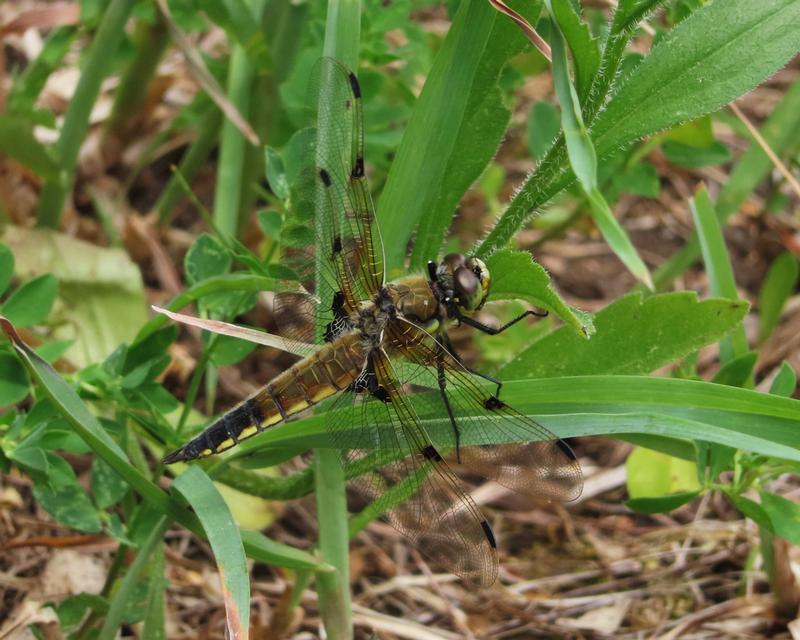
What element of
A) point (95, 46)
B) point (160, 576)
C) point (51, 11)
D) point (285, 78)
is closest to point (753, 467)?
point (160, 576)

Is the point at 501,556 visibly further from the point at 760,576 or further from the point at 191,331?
the point at 191,331

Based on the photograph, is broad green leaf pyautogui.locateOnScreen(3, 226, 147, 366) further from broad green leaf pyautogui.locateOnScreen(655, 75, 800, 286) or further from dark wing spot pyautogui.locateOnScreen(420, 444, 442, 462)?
broad green leaf pyautogui.locateOnScreen(655, 75, 800, 286)

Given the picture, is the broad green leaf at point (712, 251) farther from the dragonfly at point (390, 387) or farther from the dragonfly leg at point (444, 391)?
the dragonfly leg at point (444, 391)

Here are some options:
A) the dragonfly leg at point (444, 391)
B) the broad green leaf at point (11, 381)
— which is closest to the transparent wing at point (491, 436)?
the dragonfly leg at point (444, 391)

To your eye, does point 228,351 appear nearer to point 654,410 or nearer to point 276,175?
point 276,175

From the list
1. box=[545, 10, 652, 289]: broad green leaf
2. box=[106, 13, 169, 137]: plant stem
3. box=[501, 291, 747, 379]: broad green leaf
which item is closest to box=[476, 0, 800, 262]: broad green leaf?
box=[545, 10, 652, 289]: broad green leaf

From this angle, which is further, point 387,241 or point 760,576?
point 760,576
